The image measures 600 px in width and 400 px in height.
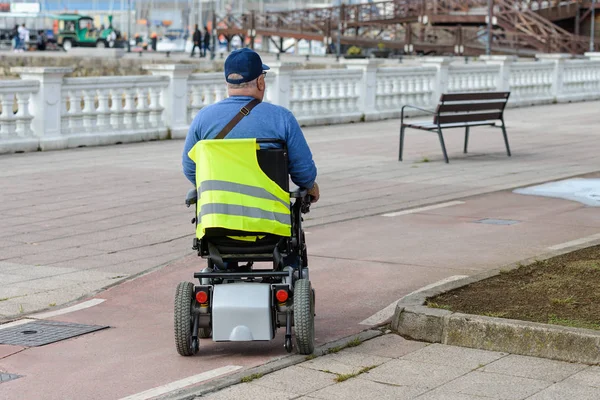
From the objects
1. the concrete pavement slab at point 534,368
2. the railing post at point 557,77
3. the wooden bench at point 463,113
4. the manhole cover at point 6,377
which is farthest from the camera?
the railing post at point 557,77

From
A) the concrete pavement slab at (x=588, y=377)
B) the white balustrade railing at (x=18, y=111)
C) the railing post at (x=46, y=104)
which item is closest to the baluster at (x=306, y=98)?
the railing post at (x=46, y=104)

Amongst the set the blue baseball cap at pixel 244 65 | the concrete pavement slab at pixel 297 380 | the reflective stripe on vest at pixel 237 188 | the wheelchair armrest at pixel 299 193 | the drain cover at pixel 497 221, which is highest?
the blue baseball cap at pixel 244 65

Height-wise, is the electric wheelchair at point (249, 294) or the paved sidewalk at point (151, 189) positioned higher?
the electric wheelchair at point (249, 294)

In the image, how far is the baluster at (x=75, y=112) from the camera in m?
17.7

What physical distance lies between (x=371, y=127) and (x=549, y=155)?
5722 millimetres

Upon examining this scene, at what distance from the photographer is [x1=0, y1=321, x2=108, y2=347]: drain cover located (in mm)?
6555

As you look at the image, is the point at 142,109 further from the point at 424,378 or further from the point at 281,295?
the point at 424,378

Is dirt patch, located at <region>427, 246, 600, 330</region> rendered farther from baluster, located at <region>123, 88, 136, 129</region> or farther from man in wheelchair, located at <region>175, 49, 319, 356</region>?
baluster, located at <region>123, 88, 136, 129</region>

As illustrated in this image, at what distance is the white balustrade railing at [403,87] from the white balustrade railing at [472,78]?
0.81 m

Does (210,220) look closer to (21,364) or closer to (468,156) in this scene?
(21,364)

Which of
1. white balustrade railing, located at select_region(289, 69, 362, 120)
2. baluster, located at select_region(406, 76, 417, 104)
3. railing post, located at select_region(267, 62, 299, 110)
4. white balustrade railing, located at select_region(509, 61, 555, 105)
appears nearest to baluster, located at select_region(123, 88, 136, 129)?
railing post, located at select_region(267, 62, 299, 110)

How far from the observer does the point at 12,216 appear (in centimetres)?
1109

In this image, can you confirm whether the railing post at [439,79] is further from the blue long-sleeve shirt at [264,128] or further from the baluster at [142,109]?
the blue long-sleeve shirt at [264,128]

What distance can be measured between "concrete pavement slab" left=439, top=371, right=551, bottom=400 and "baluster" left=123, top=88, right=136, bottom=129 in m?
13.6
